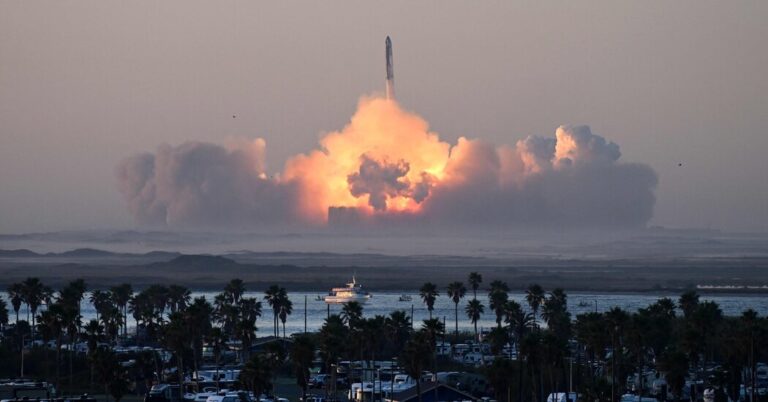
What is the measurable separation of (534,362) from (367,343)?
13.0 m

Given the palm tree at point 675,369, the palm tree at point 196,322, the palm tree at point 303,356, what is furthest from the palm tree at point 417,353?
the palm tree at point 196,322

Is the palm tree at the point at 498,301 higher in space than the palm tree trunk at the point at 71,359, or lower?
higher

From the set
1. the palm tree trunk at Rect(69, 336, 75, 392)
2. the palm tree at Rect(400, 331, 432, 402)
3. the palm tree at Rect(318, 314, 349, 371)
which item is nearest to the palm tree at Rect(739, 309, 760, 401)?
the palm tree at Rect(400, 331, 432, 402)

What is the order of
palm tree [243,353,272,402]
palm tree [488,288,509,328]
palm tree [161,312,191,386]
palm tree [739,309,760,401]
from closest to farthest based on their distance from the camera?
palm tree [243,353,272,402] → palm tree [739,309,760,401] → palm tree [161,312,191,386] → palm tree [488,288,509,328]

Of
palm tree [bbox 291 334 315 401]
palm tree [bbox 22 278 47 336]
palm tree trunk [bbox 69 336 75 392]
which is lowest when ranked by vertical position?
palm tree trunk [bbox 69 336 75 392]

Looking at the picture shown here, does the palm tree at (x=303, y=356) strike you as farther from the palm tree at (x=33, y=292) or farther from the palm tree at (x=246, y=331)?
the palm tree at (x=33, y=292)

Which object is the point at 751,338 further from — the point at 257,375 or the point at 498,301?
the point at 498,301

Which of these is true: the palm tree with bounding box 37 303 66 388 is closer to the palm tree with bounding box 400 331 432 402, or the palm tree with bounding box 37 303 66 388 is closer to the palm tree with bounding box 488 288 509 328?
the palm tree with bounding box 400 331 432 402

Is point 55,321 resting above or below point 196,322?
above

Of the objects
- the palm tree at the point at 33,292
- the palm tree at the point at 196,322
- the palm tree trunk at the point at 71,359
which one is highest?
the palm tree at the point at 33,292

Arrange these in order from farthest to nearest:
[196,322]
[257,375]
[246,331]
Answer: [246,331] < [196,322] < [257,375]

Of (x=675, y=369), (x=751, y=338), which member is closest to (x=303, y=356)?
(x=675, y=369)

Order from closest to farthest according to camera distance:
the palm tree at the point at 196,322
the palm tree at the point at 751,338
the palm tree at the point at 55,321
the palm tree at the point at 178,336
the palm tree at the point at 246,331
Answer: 1. the palm tree at the point at 751,338
2. the palm tree at the point at 55,321
3. the palm tree at the point at 178,336
4. the palm tree at the point at 196,322
5. the palm tree at the point at 246,331

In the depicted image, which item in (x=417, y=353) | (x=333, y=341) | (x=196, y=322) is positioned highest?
(x=196, y=322)
